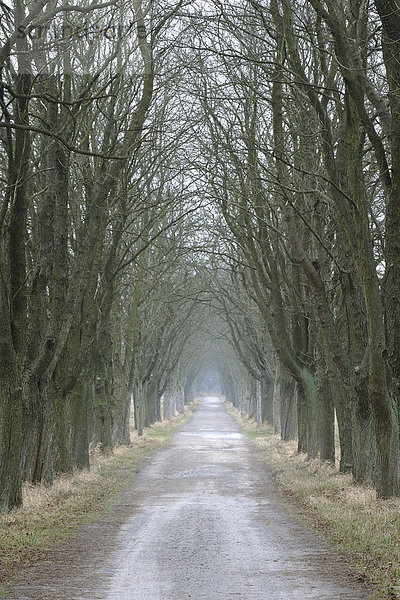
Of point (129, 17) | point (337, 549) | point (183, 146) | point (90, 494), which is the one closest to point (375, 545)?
point (337, 549)

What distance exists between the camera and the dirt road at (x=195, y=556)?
724 cm

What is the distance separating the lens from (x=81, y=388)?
20.0 m

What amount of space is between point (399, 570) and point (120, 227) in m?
12.2

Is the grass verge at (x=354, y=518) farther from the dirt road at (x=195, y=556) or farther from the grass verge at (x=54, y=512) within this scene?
the grass verge at (x=54, y=512)

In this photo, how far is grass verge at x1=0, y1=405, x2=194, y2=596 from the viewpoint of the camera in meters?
8.93

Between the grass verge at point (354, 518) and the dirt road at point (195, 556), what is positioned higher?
the grass verge at point (354, 518)

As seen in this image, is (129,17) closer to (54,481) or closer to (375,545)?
(54,481)

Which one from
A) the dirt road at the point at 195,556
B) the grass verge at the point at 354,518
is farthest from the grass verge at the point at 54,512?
the grass verge at the point at 354,518

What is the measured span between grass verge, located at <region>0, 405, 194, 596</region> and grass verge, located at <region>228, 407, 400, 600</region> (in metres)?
3.40

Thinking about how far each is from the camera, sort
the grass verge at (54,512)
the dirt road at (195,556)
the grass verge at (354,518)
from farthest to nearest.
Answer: the grass verge at (54,512) → the grass verge at (354,518) → the dirt road at (195,556)

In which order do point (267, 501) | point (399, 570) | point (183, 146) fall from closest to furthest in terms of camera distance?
point (399, 570) < point (267, 501) < point (183, 146)

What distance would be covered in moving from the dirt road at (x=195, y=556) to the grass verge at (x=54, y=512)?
0.25 metres

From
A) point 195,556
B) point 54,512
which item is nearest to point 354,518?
point 195,556

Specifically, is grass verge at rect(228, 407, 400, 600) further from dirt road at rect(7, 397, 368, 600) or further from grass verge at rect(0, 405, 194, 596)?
grass verge at rect(0, 405, 194, 596)
